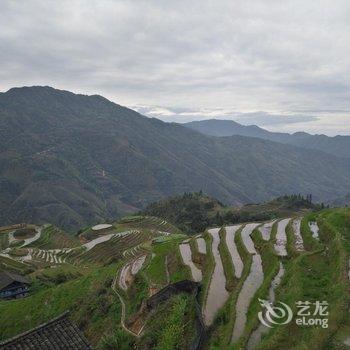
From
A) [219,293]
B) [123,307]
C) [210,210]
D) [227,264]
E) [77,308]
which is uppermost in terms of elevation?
[227,264]

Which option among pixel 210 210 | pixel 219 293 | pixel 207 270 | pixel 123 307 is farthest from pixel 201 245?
pixel 210 210

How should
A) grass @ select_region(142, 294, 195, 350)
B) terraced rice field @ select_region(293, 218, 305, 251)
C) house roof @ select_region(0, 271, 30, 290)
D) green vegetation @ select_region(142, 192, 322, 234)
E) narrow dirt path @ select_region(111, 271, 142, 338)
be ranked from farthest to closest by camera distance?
green vegetation @ select_region(142, 192, 322, 234), house roof @ select_region(0, 271, 30, 290), terraced rice field @ select_region(293, 218, 305, 251), narrow dirt path @ select_region(111, 271, 142, 338), grass @ select_region(142, 294, 195, 350)

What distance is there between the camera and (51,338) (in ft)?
66.6

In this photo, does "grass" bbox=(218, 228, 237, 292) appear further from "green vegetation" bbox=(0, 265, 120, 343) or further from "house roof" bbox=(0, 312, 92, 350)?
"house roof" bbox=(0, 312, 92, 350)

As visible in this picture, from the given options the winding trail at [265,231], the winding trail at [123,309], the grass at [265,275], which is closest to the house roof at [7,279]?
the winding trail at [123,309]

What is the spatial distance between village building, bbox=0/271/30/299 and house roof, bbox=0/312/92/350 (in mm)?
53366

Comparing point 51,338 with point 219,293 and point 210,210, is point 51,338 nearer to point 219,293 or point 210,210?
point 219,293

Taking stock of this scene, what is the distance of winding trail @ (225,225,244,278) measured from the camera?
33088 millimetres

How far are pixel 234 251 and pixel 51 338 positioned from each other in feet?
70.4

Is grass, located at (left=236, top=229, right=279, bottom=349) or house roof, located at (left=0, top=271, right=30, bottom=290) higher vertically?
grass, located at (left=236, top=229, right=279, bottom=349)

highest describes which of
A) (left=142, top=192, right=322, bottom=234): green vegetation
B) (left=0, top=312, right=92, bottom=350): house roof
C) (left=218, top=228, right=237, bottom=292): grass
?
(left=0, top=312, right=92, bottom=350): house roof

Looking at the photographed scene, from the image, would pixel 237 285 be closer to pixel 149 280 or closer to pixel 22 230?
pixel 149 280

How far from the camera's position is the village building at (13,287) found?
6938 cm

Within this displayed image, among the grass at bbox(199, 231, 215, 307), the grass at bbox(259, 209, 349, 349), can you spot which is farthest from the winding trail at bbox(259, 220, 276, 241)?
the grass at bbox(259, 209, 349, 349)
